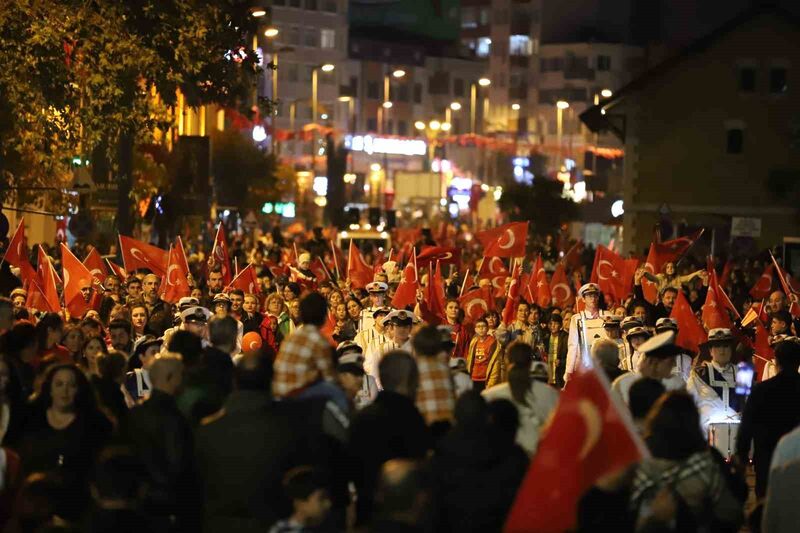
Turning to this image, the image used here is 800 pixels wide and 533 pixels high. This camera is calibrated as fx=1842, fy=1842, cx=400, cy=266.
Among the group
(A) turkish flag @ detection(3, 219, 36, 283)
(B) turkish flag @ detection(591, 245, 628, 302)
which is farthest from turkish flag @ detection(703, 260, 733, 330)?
(A) turkish flag @ detection(3, 219, 36, 283)

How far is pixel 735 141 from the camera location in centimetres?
5469

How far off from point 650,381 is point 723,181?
152 ft

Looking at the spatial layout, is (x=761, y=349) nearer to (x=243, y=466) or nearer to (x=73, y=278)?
(x=73, y=278)

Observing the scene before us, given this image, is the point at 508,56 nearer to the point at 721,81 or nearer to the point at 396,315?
the point at 721,81

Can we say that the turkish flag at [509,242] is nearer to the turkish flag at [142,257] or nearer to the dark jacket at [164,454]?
the turkish flag at [142,257]

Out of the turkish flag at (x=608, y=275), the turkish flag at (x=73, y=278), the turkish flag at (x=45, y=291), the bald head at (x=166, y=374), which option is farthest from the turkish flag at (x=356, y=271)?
the bald head at (x=166, y=374)

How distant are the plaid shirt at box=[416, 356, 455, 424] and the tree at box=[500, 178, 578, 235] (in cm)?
6271

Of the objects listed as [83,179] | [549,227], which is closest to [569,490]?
[83,179]

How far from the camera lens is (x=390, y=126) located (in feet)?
514

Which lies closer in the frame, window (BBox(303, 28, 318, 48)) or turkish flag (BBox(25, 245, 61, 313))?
turkish flag (BBox(25, 245, 61, 313))

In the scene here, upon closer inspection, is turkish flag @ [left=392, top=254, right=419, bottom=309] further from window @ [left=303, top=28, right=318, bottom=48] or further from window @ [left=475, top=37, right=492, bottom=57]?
window @ [left=475, top=37, right=492, bottom=57]

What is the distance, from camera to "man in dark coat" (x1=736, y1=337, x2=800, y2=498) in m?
11.2

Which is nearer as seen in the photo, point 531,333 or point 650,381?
point 650,381

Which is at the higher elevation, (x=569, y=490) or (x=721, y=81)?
(x=721, y=81)
